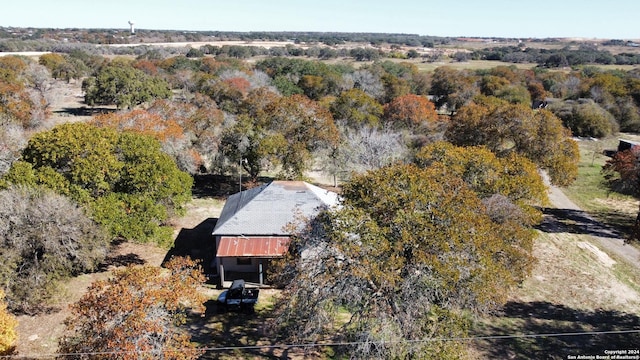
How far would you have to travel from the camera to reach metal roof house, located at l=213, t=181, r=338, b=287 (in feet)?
74.5

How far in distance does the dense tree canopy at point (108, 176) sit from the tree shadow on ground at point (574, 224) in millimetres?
26939

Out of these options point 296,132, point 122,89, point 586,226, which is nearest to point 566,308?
point 586,226

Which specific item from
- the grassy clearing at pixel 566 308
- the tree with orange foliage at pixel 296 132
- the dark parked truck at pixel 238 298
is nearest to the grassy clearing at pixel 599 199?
the grassy clearing at pixel 566 308

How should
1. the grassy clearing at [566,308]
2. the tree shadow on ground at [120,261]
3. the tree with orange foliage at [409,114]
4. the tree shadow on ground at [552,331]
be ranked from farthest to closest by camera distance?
1. the tree with orange foliage at [409,114]
2. the tree shadow on ground at [120,261]
3. the grassy clearing at [566,308]
4. the tree shadow on ground at [552,331]

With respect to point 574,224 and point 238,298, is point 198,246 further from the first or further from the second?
point 574,224

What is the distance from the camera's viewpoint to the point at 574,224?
3406cm

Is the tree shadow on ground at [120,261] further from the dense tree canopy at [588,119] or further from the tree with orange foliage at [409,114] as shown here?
the dense tree canopy at [588,119]

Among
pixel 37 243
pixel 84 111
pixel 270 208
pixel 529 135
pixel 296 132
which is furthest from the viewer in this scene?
pixel 84 111

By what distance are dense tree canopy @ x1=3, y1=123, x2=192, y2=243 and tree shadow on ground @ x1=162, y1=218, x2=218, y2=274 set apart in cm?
314

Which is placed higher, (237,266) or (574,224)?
(237,266)

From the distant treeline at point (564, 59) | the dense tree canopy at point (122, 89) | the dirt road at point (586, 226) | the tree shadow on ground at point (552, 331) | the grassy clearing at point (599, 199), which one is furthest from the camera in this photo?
the distant treeline at point (564, 59)

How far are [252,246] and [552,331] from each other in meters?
15.0

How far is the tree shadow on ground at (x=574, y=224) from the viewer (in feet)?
107

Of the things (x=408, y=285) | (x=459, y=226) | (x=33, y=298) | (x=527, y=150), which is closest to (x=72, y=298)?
(x=33, y=298)
